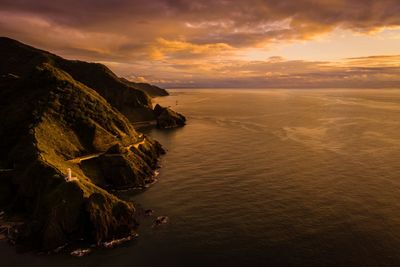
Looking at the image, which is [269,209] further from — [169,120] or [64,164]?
[169,120]

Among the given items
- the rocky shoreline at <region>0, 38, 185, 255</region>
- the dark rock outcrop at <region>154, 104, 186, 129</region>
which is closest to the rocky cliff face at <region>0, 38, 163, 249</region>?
the rocky shoreline at <region>0, 38, 185, 255</region>

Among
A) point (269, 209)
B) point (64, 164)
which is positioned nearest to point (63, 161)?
point (64, 164)

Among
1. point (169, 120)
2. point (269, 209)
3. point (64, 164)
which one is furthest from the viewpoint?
point (169, 120)

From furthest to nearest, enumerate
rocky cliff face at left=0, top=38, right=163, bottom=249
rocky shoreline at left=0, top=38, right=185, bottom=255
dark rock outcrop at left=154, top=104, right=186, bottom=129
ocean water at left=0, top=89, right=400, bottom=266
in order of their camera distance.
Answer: dark rock outcrop at left=154, top=104, right=186, bottom=129 → rocky cliff face at left=0, top=38, right=163, bottom=249 → rocky shoreline at left=0, top=38, right=185, bottom=255 → ocean water at left=0, top=89, right=400, bottom=266

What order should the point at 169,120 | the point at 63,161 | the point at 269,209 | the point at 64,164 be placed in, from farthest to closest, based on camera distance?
the point at 169,120 < the point at 63,161 < the point at 64,164 < the point at 269,209

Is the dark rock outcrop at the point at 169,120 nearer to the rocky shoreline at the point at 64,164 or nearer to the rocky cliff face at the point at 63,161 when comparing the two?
the rocky cliff face at the point at 63,161

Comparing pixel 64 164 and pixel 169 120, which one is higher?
pixel 64 164

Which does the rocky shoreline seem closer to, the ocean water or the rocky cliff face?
the rocky cliff face

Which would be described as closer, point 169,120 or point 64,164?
point 64,164
